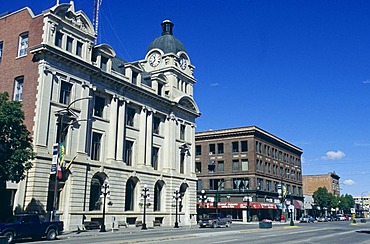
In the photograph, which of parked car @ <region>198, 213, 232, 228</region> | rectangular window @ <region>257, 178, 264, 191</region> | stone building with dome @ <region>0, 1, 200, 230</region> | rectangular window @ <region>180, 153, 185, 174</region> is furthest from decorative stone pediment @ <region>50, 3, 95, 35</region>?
rectangular window @ <region>257, 178, 264, 191</region>

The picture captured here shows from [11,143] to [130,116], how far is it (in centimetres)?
2118

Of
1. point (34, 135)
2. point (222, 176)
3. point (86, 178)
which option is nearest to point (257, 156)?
point (222, 176)

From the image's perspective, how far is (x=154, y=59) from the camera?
58.8 metres

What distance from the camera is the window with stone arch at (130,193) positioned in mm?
46947

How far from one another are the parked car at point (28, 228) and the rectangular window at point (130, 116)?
21.7m

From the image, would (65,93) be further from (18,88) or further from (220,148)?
(220,148)

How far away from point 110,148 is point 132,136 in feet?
Answer: 15.8

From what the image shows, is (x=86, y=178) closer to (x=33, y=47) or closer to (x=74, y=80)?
(x=74, y=80)

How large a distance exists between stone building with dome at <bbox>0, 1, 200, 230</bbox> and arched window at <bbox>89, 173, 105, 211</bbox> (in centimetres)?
10

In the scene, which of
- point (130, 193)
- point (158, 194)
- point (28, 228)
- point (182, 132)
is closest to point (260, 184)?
point (182, 132)

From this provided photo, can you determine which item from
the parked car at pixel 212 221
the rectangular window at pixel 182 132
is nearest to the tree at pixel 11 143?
the parked car at pixel 212 221

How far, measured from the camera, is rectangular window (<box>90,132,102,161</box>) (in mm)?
43031

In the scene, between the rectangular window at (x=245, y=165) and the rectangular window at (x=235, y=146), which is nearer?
the rectangular window at (x=245, y=165)

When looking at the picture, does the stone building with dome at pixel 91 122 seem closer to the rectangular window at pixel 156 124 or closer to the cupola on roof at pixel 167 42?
the rectangular window at pixel 156 124
